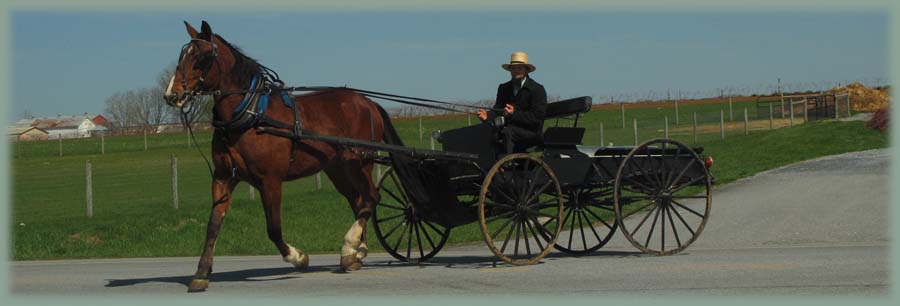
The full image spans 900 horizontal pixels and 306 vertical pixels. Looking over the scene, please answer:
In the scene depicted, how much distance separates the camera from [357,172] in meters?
13.8

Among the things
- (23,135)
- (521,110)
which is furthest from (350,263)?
(23,135)

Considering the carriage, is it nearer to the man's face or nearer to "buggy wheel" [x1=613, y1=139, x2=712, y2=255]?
"buggy wheel" [x1=613, y1=139, x2=712, y2=255]

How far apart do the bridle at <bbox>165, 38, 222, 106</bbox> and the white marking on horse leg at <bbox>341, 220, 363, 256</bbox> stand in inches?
91.3

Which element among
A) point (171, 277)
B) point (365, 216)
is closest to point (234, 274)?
point (171, 277)

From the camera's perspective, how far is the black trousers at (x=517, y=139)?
13312 mm

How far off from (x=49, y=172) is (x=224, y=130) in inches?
1542

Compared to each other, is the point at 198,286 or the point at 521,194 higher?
the point at 521,194

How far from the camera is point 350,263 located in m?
13.0

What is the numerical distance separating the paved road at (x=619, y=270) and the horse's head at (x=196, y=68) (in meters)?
1.89

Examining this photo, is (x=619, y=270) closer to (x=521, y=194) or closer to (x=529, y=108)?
(x=521, y=194)

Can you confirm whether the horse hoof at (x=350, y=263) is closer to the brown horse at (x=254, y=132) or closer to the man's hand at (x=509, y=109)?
the brown horse at (x=254, y=132)

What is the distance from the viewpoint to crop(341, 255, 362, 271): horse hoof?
12992 millimetres

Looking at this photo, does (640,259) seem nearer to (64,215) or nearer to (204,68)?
(204,68)

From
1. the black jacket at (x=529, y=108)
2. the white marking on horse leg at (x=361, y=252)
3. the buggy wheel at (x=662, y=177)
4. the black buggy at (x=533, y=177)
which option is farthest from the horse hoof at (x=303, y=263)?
the buggy wheel at (x=662, y=177)
